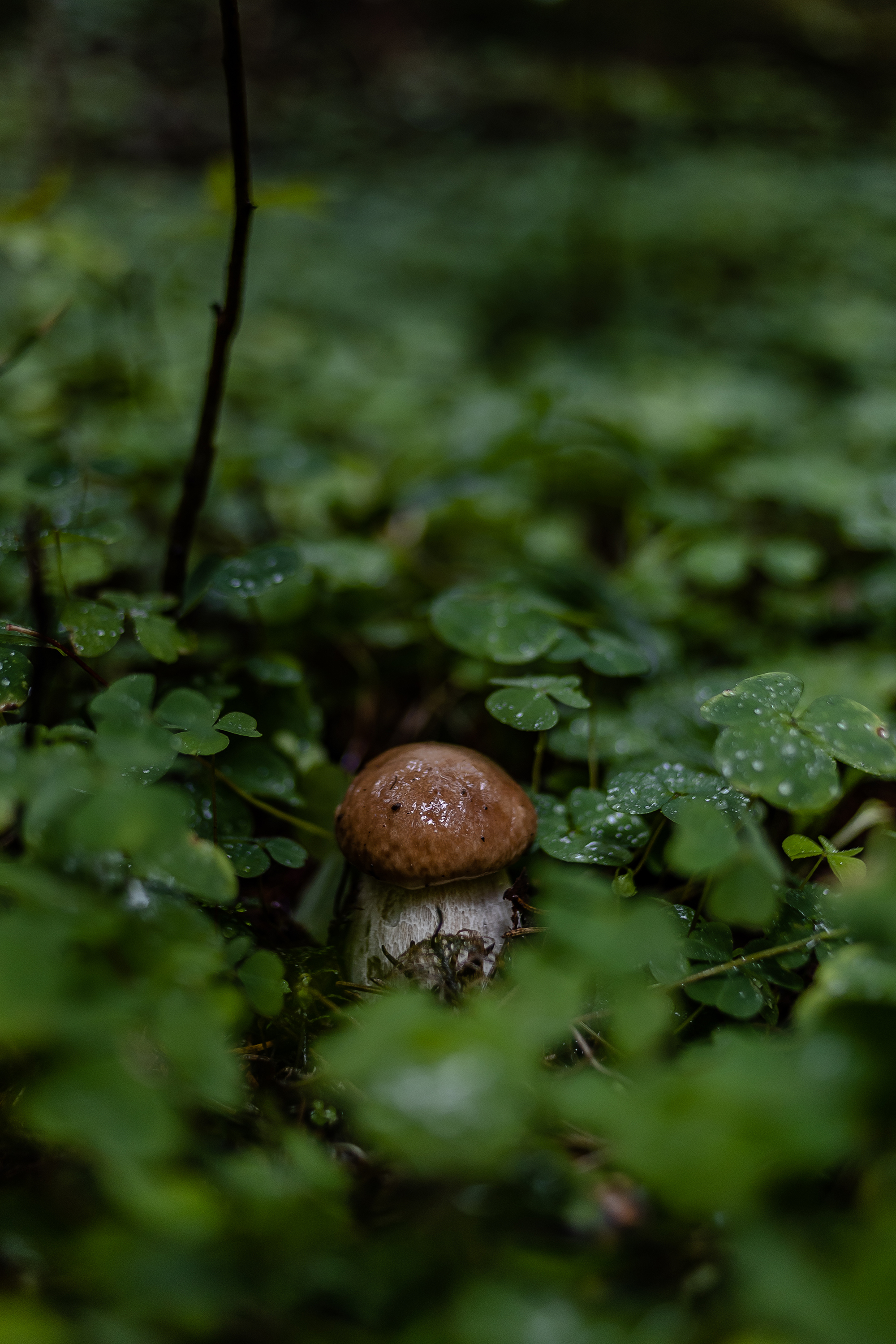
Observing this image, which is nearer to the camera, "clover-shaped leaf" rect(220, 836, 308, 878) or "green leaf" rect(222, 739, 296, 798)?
"clover-shaped leaf" rect(220, 836, 308, 878)

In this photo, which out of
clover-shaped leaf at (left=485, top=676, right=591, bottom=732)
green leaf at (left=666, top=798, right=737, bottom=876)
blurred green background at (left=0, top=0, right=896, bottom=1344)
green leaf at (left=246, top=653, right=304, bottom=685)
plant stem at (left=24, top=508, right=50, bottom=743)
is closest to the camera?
blurred green background at (left=0, top=0, right=896, bottom=1344)

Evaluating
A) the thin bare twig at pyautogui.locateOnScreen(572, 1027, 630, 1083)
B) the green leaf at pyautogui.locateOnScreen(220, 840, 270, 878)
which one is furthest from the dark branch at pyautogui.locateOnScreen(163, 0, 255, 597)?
the thin bare twig at pyautogui.locateOnScreen(572, 1027, 630, 1083)

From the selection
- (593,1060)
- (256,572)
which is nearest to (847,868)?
(593,1060)

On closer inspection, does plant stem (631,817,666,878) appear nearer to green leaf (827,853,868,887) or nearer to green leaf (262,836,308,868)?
Result: green leaf (827,853,868,887)

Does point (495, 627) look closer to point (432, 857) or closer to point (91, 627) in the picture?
point (432, 857)

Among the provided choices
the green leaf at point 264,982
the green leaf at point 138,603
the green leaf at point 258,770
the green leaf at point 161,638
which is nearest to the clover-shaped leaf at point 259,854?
the green leaf at point 258,770

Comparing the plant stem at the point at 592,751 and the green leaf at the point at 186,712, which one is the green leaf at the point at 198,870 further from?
the plant stem at the point at 592,751

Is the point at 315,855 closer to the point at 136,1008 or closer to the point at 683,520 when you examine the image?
the point at 136,1008
